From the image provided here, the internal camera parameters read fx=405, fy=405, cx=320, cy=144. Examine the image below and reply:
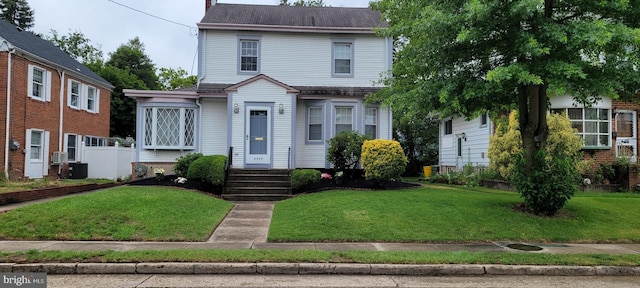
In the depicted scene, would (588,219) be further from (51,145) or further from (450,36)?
(51,145)

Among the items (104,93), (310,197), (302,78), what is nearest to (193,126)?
(302,78)

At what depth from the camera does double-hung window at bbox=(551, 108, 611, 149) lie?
16.7 m

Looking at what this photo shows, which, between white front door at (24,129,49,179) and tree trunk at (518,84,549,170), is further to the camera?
white front door at (24,129,49,179)

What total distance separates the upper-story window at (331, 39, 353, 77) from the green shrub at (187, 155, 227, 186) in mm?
6650

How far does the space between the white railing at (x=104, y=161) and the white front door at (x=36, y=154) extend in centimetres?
160

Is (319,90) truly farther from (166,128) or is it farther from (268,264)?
(268,264)

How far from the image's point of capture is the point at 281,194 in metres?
13.9

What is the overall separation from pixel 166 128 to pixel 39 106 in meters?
6.23

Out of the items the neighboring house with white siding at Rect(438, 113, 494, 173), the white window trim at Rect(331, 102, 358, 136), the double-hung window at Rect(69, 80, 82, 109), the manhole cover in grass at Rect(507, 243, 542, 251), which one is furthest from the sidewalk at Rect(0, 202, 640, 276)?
the double-hung window at Rect(69, 80, 82, 109)

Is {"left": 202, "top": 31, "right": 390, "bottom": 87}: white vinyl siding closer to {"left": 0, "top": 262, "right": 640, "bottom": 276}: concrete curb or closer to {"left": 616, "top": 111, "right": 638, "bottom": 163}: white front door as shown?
{"left": 616, "top": 111, "right": 638, "bottom": 163}: white front door

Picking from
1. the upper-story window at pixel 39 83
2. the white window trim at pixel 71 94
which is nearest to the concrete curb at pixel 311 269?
the upper-story window at pixel 39 83

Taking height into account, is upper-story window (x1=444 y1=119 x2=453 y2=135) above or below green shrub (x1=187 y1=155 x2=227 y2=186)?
above

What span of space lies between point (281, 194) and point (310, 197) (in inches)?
62.2

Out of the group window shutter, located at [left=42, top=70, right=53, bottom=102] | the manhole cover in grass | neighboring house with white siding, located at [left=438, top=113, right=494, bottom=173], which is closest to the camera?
the manhole cover in grass
